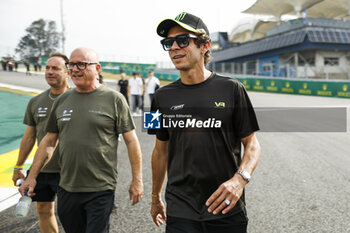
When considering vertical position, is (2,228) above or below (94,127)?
below

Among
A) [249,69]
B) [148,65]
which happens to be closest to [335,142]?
[249,69]

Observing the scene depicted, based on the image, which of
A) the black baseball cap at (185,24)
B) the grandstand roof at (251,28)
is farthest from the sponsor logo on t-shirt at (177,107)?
the grandstand roof at (251,28)

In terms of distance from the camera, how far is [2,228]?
3.65m

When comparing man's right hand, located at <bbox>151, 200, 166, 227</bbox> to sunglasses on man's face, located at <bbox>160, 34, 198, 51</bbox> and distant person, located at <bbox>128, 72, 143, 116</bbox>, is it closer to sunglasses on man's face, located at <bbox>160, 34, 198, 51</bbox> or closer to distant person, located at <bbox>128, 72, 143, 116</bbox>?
sunglasses on man's face, located at <bbox>160, 34, 198, 51</bbox>

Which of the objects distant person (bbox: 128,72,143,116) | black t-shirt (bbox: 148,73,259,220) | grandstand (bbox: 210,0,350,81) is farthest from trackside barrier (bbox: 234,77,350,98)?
black t-shirt (bbox: 148,73,259,220)

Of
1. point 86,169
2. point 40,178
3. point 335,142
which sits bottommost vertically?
point 335,142

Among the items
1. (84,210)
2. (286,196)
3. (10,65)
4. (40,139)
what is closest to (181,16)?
(84,210)

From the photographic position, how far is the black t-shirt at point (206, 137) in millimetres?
2066

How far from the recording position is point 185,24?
2.11m

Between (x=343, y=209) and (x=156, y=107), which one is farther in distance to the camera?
(x=343, y=209)

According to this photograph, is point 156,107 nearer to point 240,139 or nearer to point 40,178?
point 240,139

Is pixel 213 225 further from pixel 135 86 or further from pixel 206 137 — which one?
pixel 135 86

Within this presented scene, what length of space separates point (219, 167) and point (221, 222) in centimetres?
35

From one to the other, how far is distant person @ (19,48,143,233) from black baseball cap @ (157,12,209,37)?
89 cm
